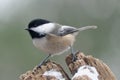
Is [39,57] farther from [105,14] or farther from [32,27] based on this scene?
[32,27]

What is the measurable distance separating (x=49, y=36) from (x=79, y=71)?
62 cm

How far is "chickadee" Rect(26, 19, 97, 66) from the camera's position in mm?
3424

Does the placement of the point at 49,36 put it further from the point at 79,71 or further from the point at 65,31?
the point at 79,71

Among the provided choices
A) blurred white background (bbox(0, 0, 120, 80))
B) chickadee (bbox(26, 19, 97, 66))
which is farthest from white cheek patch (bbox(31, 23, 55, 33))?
blurred white background (bbox(0, 0, 120, 80))

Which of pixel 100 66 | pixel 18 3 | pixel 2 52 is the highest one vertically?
A: pixel 18 3

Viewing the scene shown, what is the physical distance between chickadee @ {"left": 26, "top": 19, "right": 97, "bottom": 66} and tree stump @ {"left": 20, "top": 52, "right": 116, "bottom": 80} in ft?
1.13

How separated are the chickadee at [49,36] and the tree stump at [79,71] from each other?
13.6 inches

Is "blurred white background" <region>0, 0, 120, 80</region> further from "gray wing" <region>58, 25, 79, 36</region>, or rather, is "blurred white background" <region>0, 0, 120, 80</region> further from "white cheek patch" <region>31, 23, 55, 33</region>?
"white cheek patch" <region>31, 23, 55, 33</region>

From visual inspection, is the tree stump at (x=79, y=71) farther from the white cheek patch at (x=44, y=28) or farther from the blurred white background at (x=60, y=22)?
the blurred white background at (x=60, y=22)

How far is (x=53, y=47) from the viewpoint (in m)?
3.53

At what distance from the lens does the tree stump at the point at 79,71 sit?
2.93 meters

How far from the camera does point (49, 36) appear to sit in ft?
11.6

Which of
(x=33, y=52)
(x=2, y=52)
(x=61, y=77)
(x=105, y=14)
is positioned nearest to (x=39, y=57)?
(x=33, y=52)

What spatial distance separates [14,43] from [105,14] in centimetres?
133
